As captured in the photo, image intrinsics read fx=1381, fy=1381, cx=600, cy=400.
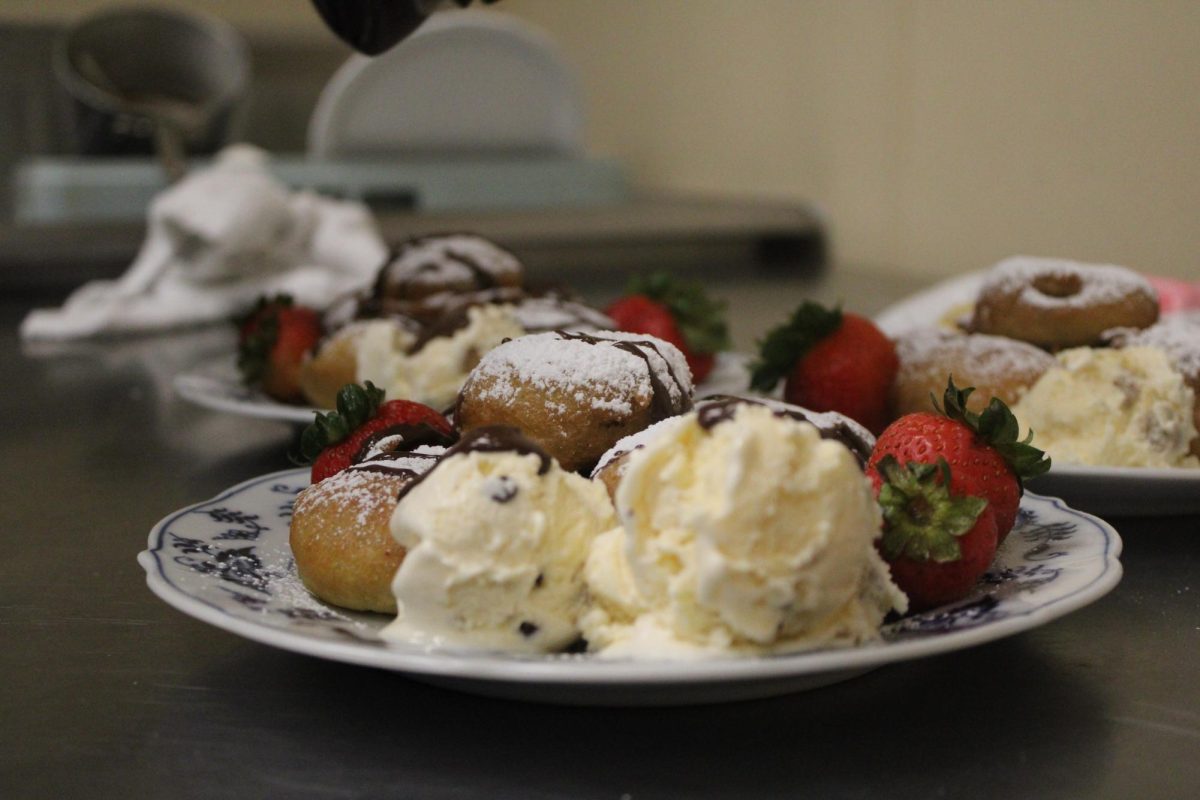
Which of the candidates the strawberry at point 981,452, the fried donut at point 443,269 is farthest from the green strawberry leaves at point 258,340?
the strawberry at point 981,452

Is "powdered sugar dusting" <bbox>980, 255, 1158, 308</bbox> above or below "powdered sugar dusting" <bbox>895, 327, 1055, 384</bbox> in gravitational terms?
above

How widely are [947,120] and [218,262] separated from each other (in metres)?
1.51

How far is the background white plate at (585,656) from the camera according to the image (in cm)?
66

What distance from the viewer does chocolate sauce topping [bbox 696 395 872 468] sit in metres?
0.73

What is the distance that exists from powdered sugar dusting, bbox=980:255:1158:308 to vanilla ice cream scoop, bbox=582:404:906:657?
23.1 inches

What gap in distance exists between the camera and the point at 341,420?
1.05m

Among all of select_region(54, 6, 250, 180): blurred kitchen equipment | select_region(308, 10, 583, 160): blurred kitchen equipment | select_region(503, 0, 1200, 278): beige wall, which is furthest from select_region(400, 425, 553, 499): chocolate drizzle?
select_region(308, 10, 583, 160): blurred kitchen equipment

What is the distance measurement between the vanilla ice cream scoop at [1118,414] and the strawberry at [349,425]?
1.64ft

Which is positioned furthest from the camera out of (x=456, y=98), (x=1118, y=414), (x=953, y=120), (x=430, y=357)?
(x=456, y=98)

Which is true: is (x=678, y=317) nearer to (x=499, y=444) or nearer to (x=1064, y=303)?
(x=1064, y=303)

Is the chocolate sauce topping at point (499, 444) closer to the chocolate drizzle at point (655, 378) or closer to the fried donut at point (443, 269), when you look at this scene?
the chocolate drizzle at point (655, 378)

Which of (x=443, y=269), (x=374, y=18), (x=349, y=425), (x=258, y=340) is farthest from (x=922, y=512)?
(x=258, y=340)

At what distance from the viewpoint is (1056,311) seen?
1.24 metres

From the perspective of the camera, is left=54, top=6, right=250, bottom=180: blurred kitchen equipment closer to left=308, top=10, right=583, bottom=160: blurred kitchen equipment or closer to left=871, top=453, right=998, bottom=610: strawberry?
left=308, top=10, right=583, bottom=160: blurred kitchen equipment
